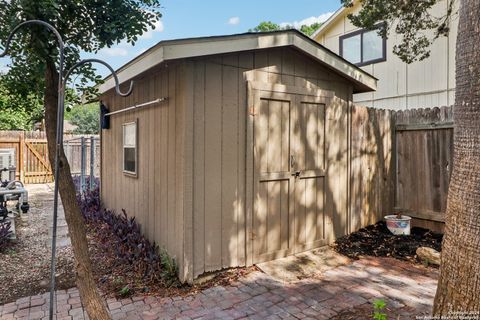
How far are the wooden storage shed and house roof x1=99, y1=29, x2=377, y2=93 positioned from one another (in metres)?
0.01

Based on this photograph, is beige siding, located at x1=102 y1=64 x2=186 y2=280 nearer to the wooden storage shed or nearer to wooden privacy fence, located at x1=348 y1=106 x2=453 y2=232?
the wooden storage shed

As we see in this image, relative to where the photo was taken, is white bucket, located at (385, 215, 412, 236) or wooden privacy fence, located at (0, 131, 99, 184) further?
wooden privacy fence, located at (0, 131, 99, 184)

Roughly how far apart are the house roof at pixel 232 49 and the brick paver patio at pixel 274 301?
236 centimetres

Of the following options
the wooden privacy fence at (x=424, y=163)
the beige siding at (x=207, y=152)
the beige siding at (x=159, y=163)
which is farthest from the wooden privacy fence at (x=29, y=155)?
the wooden privacy fence at (x=424, y=163)

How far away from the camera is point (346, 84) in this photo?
5.07 metres

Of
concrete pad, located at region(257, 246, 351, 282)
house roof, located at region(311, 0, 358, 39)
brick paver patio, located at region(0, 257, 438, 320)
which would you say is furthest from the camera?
house roof, located at region(311, 0, 358, 39)

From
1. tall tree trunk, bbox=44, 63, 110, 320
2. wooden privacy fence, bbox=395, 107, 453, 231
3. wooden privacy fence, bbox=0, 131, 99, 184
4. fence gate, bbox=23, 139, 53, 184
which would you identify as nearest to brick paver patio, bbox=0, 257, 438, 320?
tall tree trunk, bbox=44, 63, 110, 320

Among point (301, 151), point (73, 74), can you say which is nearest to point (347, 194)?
point (301, 151)

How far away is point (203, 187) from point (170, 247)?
33.7 inches

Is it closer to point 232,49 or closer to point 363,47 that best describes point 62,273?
point 232,49

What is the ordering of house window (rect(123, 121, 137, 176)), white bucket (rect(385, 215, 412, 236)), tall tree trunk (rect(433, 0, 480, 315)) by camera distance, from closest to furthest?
tall tree trunk (rect(433, 0, 480, 315)) → house window (rect(123, 121, 137, 176)) → white bucket (rect(385, 215, 412, 236))

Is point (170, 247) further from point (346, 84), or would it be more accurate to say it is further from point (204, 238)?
point (346, 84)

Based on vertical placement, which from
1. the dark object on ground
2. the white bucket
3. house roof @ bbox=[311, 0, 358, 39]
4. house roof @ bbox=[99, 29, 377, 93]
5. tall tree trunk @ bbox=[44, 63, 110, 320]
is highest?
house roof @ bbox=[311, 0, 358, 39]

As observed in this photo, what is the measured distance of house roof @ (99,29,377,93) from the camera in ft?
10.6
